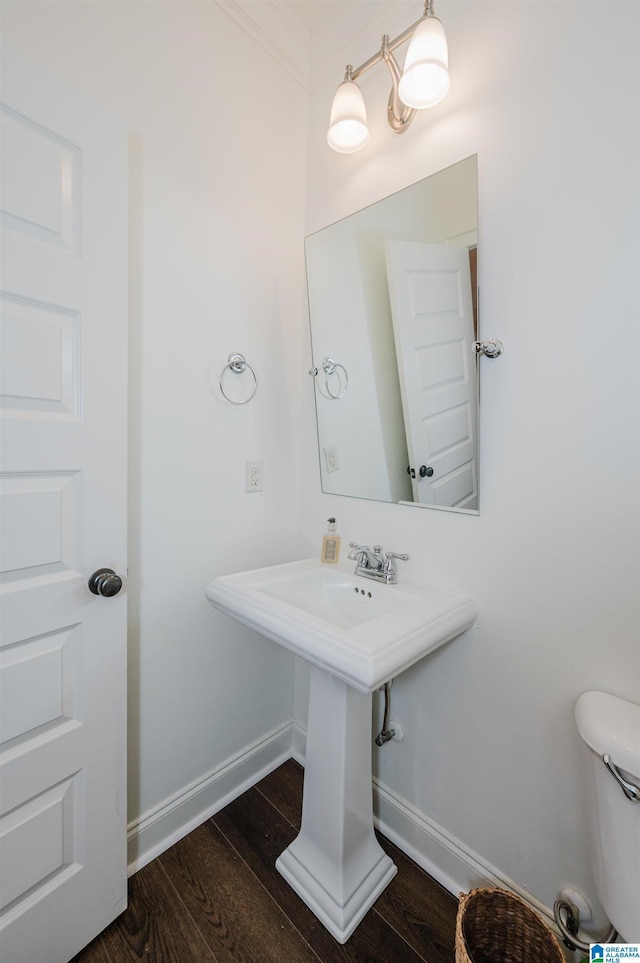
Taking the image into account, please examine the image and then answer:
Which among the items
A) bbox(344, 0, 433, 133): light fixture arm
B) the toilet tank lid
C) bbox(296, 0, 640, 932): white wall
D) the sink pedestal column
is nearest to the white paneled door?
the sink pedestal column

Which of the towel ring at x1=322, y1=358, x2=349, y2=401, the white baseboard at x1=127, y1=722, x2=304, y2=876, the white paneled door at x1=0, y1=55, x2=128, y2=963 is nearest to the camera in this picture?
the white paneled door at x1=0, y1=55, x2=128, y2=963

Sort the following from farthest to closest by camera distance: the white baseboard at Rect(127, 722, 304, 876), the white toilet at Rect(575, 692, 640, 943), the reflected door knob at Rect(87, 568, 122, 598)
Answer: the white baseboard at Rect(127, 722, 304, 876) → the reflected door knob at Rect(87, 568, 122, 598) → the white toilet at Rect(575, 692, 640, 943)

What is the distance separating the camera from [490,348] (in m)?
1.08

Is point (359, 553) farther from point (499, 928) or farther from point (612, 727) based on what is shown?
point (499, 928)

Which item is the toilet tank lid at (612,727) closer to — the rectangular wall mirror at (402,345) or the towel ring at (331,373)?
the rectangular wall mirror at (402,345)

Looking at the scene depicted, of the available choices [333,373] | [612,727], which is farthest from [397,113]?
[612,727]

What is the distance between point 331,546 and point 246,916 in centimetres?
105

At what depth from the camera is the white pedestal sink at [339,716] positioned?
0.99 metres

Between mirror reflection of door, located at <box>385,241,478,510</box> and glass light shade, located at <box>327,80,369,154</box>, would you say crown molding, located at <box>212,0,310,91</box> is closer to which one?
glass light shade, located at <box>327,80,369,154</box>

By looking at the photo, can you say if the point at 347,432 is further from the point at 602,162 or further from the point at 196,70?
the point at 196,70

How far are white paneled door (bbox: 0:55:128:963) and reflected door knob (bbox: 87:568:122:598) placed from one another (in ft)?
0.03

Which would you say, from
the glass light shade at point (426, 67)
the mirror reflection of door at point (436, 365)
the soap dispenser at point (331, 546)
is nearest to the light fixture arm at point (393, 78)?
the glass light shade at point (426, 67)

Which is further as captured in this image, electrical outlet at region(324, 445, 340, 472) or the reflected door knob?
electrical outlet at region(324, 445, 340, 472)

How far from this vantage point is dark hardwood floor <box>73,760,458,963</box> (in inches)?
40.2
